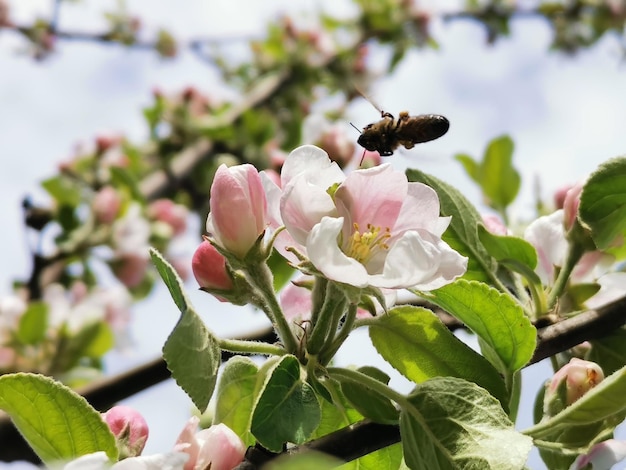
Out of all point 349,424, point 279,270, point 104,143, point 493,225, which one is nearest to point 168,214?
point 104,143

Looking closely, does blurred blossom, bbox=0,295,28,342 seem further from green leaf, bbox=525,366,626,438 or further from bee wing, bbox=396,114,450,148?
green leaf, bbox=525,366,626,438

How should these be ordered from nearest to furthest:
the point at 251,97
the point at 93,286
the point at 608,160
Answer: the point at 608,160
the point at 93,286
the point at 251,97

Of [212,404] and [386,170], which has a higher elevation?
[386,170]

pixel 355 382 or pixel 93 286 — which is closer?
pixel 355 382

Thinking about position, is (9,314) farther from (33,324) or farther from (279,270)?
(279,270)

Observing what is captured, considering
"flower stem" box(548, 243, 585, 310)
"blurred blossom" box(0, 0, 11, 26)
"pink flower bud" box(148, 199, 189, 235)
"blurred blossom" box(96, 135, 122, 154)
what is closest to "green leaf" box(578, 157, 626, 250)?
"flower stem" box(548, 243, 585, 310)

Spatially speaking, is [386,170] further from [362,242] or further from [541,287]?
[541,287]

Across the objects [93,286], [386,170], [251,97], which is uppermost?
[386,170]

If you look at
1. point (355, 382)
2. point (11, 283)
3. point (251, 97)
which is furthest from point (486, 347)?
point (251, 97)

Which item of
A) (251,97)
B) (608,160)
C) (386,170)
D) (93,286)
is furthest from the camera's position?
(251,97)
